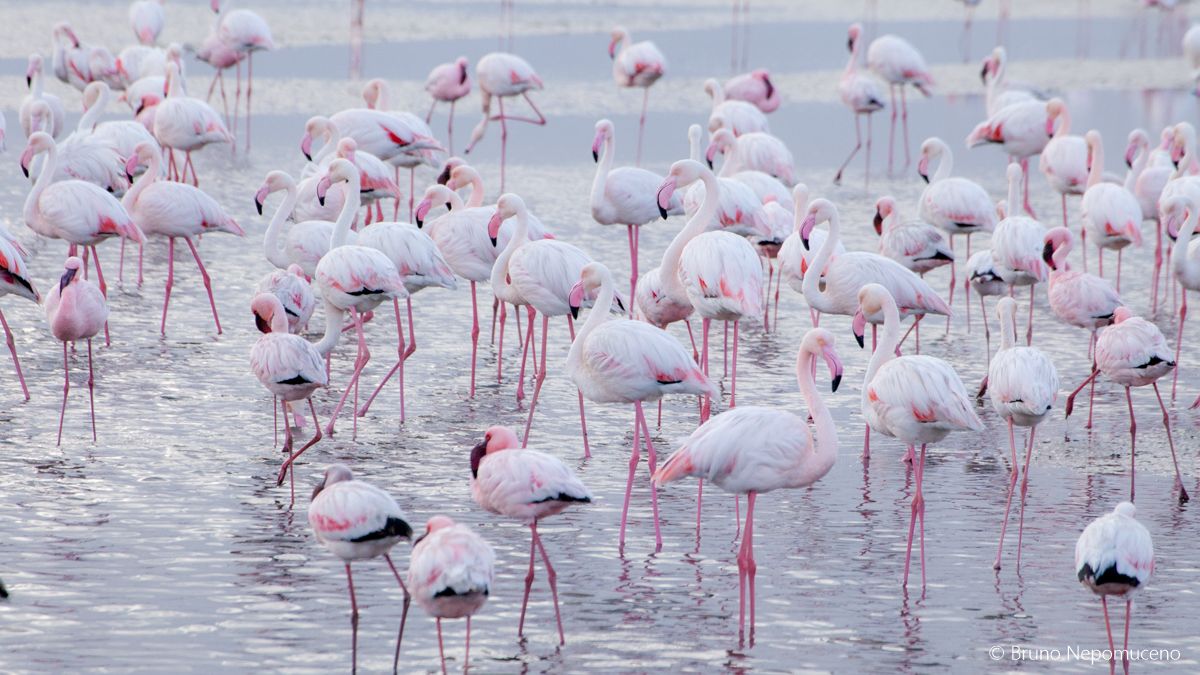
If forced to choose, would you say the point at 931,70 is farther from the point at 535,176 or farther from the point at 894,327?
the point at 894,327

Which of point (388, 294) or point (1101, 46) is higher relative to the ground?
point (1101, 46)

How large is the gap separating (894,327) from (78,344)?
497cm

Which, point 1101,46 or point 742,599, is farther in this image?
point 1101,46

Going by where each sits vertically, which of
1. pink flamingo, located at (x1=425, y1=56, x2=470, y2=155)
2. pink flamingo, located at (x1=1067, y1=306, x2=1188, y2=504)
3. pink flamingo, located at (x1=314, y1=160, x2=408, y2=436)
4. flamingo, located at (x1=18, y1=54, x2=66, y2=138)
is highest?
pink flamingo, located at (x1=425, y1=56, x2=470, y2=155)

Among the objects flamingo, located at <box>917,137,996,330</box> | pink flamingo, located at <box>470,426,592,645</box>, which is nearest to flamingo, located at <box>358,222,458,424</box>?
pink flamingo, located at <box>470,426,592,645</box>

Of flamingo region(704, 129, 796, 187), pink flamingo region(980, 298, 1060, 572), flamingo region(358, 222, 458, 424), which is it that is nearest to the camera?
pink flamingo region(980, 298, 1060, 572)

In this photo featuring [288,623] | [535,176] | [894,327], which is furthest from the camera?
[535,176]

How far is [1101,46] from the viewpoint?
2658 centimetres

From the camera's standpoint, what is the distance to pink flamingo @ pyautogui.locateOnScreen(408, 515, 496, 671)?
523 centimetres

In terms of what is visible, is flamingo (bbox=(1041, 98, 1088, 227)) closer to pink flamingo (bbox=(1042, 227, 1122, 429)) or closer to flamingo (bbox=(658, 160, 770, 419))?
pink flamingo (bbox=(1042, 227, 1122, 429))

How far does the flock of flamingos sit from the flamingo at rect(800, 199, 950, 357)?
2cm

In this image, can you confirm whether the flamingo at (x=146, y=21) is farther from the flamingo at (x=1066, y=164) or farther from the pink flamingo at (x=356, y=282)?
the pink flamingo at (x=356, y=282)

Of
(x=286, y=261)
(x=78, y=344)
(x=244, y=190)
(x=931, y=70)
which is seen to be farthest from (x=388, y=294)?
(x=931, y=70)

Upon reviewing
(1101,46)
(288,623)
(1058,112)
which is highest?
(1101,46)
